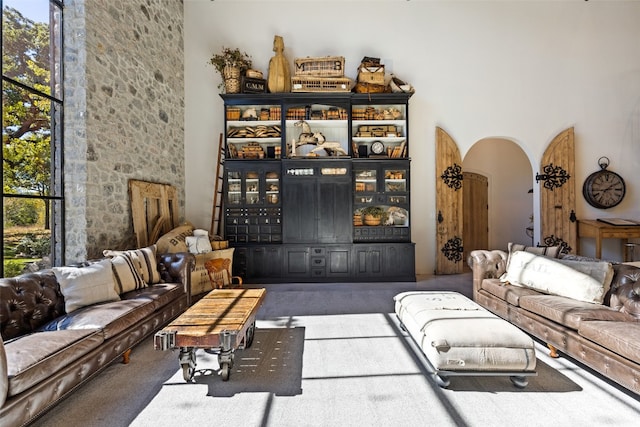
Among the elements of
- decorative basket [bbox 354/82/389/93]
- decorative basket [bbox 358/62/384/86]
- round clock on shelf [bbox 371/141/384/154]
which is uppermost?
decorative basket [bbox 358/62/384/86]

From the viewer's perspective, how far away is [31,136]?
3496 mm

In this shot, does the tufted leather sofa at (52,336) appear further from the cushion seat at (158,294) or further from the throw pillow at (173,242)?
the throw pillow at (173,242)

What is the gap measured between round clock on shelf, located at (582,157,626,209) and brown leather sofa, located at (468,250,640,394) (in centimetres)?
435

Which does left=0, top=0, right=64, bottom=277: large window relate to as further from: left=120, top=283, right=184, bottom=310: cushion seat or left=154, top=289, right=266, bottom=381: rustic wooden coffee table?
left=154, top=289, right=266, bottom=381: rustic wooden coffee table

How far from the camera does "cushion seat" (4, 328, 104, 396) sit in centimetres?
175

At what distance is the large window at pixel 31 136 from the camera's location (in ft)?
10.5

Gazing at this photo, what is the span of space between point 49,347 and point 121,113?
3609 mm

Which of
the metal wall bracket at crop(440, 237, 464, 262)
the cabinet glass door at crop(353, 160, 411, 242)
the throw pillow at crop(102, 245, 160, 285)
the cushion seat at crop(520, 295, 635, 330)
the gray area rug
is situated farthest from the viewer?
the metal wall bracket at crop(440, 237, 464, 262)

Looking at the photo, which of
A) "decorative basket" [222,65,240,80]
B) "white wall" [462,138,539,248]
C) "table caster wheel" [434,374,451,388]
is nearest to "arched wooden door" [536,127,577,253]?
"white wall" [462,138,539,248]

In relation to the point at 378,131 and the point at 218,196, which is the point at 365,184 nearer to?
the point at 378,131

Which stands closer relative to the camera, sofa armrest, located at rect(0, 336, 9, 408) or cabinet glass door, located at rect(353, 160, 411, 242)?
sofa armrest, located at rect(0, 336, 9, 408)

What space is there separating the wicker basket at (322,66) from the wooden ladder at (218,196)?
2.07 meters

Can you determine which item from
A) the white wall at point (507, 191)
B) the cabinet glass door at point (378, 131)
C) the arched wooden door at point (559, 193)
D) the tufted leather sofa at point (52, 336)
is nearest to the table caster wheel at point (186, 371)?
the tufted leather sofa at point (52, 336)

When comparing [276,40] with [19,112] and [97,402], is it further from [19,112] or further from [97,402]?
[97,402]
